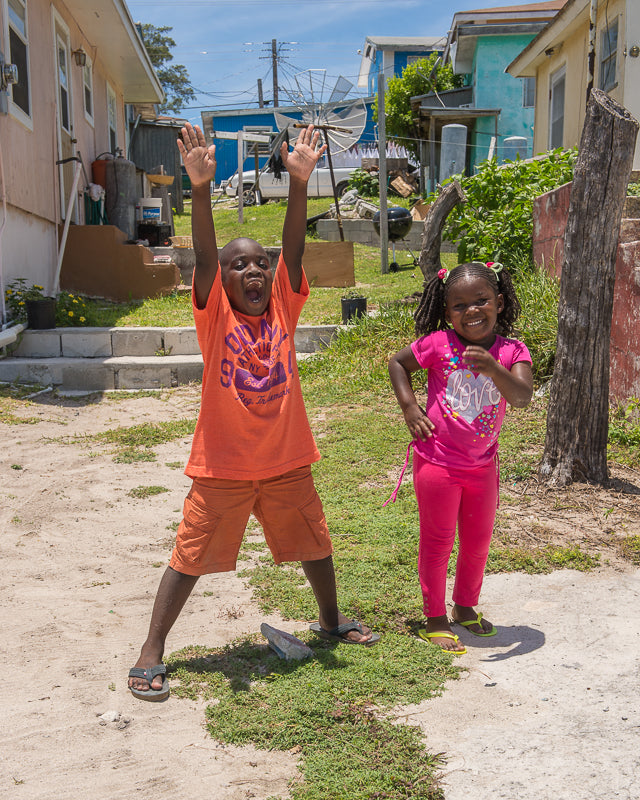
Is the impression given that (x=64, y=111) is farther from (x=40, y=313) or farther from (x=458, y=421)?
(x=458, y=421)

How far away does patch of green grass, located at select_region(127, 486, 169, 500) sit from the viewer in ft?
16.1

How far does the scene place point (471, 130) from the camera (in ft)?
79.0

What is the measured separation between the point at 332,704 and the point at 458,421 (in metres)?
1.09

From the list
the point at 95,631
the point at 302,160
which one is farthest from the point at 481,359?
the point at 95,631

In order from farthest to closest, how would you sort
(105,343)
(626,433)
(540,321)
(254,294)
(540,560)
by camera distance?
1. (105,343)
2. (540,321)
3. (626,433)
4. (540,560)
5. (254,294)

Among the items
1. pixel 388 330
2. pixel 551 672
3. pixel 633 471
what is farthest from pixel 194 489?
pixel 388 330

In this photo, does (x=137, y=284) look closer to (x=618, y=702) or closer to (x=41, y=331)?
(x=41, y=331)

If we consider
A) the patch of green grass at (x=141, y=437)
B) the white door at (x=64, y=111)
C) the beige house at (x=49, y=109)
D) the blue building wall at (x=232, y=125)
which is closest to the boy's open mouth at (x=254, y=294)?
the patch of green grass at (x=141, y=437)

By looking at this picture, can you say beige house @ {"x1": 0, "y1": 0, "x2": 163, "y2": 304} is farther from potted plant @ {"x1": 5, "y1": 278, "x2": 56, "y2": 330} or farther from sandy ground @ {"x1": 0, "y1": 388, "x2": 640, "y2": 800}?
sandy ground @ {"x1": 0, "y1": 388, "x2": 640, "y2": 800}

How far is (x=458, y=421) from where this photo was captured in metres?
2.86

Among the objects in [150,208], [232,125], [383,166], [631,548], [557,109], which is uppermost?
[232,125]

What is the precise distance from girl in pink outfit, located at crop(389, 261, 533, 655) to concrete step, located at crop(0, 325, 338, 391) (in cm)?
525

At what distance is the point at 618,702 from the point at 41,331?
7.05 meters

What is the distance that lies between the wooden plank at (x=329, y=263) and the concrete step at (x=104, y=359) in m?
3.68
